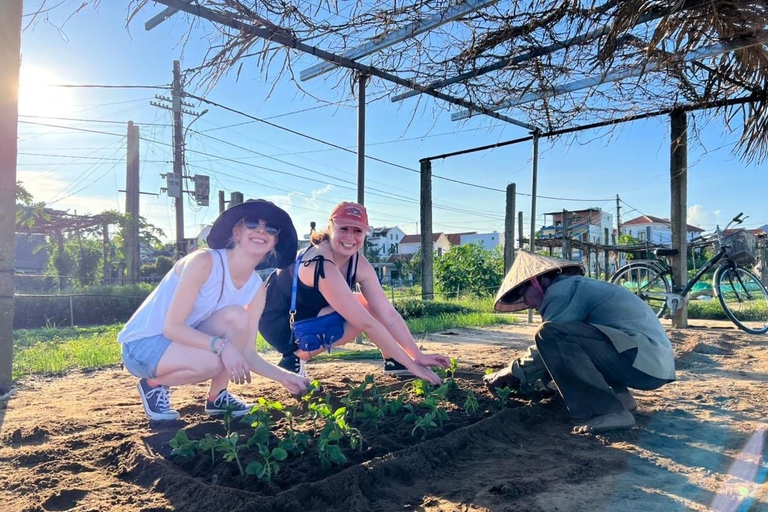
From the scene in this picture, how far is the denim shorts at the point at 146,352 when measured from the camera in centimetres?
271

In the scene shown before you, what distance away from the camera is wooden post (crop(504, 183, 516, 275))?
31.1 ft

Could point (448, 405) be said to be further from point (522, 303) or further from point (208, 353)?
point (208, 353)

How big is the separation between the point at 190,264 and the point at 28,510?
117 cm

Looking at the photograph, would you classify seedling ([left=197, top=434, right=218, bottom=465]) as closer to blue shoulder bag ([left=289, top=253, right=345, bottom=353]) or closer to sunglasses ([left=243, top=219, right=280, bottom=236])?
sunglasses ([left=243, top=219, right=280, bottom=236])

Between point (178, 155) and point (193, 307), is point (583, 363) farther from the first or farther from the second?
point (178, 155)

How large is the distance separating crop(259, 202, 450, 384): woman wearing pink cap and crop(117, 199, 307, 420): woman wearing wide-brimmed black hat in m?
0.47

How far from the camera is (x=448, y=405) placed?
3152mm

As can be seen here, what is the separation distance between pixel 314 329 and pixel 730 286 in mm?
6171

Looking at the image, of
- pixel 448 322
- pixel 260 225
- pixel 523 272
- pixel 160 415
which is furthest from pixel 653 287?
pixel 160 415

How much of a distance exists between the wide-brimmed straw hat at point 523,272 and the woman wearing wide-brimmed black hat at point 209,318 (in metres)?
1.33

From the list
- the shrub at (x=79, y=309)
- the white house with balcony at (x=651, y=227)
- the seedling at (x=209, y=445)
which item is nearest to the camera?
the seedling at (x=209, y=445)

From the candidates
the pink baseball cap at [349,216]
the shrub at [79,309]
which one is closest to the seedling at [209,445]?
the pink baseball cap at [349,216]

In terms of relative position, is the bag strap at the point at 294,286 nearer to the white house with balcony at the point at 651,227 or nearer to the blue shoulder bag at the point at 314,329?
the blue shoulder bag at the point at 314,329

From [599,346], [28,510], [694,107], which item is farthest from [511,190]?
[28,510]
